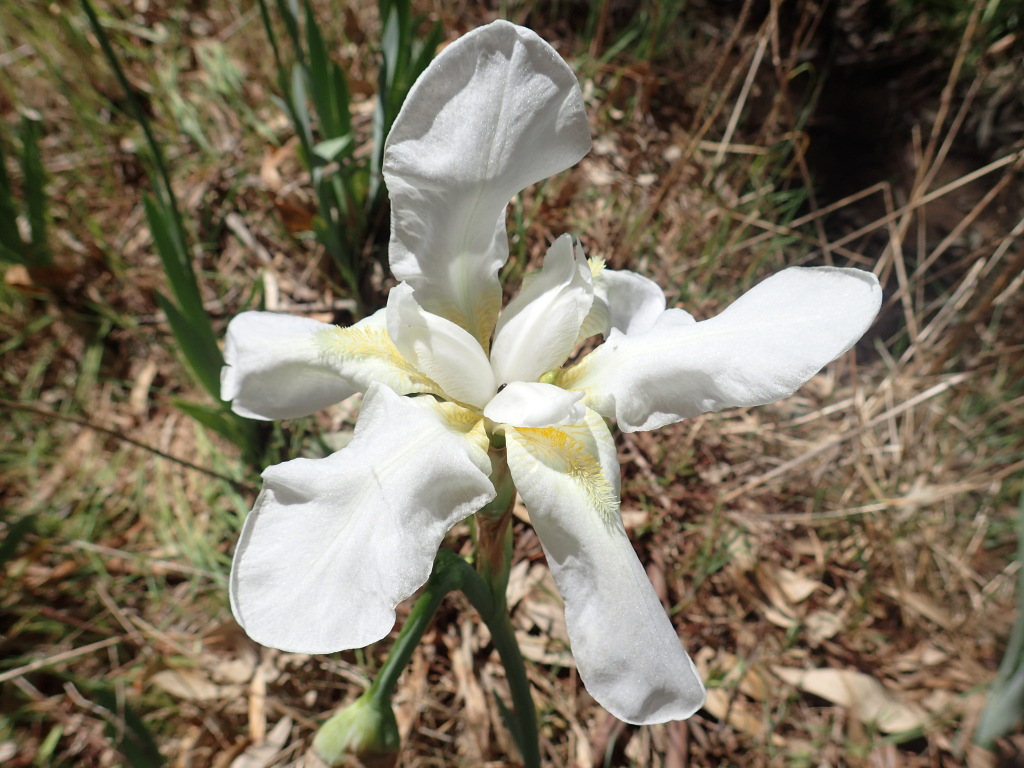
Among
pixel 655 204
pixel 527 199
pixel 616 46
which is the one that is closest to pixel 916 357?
pixel 655 204

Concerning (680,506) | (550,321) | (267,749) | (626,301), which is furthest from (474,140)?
(267,749)

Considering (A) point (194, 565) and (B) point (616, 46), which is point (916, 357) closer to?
(B) point (616, 46)

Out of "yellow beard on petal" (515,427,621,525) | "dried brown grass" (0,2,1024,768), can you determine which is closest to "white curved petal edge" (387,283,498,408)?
"yellow beard on petal" (515,427,621,525)

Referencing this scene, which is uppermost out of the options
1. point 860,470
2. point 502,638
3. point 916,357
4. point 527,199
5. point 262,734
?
point 527,199

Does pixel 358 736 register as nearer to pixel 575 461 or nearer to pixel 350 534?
pixel 350 534

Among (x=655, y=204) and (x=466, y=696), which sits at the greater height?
(x=655, y=204)

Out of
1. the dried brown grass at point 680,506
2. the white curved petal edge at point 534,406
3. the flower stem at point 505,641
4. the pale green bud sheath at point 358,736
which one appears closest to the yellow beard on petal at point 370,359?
the white curved petal edge at point 534,406

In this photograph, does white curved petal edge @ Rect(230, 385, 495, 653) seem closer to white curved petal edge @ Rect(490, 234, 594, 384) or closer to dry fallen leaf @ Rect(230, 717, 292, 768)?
white curved petal edge @ Rect(490, 234, 594, 384)
